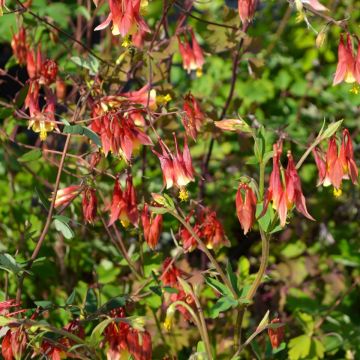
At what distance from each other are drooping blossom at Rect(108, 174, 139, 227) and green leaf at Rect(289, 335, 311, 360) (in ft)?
2.46

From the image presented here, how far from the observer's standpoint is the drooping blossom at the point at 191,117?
1.66 meters

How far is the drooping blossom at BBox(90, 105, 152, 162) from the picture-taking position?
62.7 inches

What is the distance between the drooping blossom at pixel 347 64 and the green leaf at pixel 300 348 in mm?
852

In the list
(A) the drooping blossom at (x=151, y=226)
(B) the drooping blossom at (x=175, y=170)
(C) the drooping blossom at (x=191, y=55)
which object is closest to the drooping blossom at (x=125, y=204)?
(A) the drooping blossom at (x=151, y=226)

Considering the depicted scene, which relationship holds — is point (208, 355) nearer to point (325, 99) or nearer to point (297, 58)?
point (325, 99)

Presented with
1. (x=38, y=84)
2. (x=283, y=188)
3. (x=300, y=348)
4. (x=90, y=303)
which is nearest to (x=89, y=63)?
(x=38, y=84)

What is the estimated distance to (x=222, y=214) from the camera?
2.99m

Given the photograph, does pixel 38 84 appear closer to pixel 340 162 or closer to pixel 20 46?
pixel 20 46

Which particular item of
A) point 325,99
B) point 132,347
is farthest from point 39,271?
point 325,99

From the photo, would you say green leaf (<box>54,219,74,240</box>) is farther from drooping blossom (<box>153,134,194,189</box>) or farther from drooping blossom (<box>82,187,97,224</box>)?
drooping blossom (<box>153,134,194,189</box>)

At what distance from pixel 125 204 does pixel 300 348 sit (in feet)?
2.66

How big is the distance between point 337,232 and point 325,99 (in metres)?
0.95

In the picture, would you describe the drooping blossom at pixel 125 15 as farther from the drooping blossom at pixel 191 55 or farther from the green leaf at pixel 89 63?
the drooping blossom at pixel 191 55

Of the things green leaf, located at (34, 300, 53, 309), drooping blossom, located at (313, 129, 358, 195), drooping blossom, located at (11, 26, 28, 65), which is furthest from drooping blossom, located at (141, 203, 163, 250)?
drooping blossom, located at (11, 26, 28, 65)
